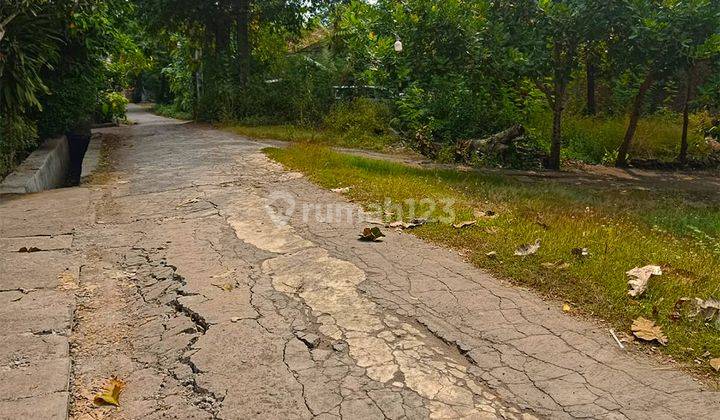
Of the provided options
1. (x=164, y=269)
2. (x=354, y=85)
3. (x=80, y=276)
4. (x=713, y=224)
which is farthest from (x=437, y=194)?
(x=354, y=85)

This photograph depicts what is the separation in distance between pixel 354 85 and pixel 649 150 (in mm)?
8148

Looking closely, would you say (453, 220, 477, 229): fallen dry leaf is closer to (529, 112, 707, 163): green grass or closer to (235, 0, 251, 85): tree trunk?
(529, 112, 707, 163): green grass

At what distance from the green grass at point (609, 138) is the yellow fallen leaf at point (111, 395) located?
35.8 feet

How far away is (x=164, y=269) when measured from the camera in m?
4.29

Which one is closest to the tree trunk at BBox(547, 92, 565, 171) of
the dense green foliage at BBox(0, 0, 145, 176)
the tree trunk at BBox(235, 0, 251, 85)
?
the dense green foliage at BBox(0, 0, 145, 176)

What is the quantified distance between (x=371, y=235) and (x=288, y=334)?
1.81m

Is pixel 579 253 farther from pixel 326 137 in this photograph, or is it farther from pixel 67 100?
pixel 67 100

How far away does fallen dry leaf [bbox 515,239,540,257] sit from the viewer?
13.9ft

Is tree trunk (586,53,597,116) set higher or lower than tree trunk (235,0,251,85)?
lower

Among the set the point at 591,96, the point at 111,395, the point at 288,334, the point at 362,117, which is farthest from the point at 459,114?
the point at 111,395

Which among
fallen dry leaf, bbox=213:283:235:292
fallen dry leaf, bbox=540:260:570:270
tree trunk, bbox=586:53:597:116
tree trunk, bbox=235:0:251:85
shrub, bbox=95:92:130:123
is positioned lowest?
fallen dry leaf, bbox=213:283:235:292

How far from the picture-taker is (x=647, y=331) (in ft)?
10.1

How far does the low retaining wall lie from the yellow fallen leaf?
5305mm

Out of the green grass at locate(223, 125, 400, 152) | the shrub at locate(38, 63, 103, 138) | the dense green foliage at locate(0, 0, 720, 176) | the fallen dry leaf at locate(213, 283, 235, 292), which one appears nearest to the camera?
the fallen dry leaf at locate(213, 283, 235, 292)
